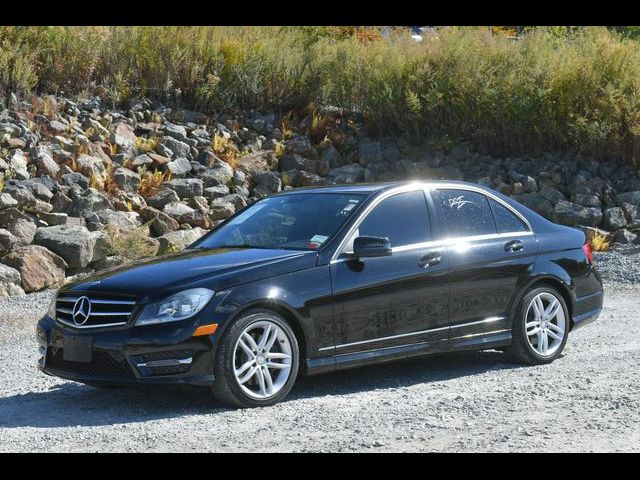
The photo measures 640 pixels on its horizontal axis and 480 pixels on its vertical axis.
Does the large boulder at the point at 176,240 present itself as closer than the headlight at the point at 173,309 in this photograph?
No

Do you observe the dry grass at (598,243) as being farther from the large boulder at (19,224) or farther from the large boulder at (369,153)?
the large boulder at (19,224)

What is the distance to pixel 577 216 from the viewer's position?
18000 mm

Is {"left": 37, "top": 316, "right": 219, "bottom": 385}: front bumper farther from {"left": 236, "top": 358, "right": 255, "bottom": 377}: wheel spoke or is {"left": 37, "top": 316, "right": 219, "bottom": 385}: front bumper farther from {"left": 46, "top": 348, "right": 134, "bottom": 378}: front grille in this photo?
{"left": 236, "top": 358, "right": 255, "bottom": 377}: wheel spoke

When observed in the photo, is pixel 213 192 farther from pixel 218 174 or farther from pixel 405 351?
pixel 405 351

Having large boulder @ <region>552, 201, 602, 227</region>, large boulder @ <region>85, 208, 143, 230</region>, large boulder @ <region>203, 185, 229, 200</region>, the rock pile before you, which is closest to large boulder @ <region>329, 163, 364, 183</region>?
the rock pile

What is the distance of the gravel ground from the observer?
6.39 meters

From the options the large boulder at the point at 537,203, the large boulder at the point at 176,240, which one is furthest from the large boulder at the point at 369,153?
the large boulder at the point at 176,240

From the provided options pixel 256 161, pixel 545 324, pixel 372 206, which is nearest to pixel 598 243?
pixel 256 161

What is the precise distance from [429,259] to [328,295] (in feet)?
3.37

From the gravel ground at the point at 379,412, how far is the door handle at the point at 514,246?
964mm

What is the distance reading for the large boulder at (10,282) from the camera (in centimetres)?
1348

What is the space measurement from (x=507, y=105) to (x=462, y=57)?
1.26m

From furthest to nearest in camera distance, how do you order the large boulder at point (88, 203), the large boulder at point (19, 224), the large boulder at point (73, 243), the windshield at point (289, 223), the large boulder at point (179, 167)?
the large boulder at point (179, 167) < the large boulder at point (88, 203) < the large boulder at point (19, 224) < the large boulder at point (73, 243) < the windshield at point (289, 223)

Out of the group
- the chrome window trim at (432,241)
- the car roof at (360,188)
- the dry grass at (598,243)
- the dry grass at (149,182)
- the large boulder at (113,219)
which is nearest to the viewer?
the chrome window trim at (432,241)
